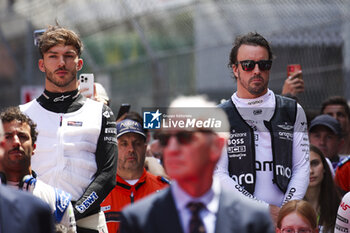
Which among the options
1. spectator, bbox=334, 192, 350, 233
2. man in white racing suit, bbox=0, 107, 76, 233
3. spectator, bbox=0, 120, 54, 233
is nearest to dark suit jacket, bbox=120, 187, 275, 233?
spectator, bbox=0, 120, 54, 233

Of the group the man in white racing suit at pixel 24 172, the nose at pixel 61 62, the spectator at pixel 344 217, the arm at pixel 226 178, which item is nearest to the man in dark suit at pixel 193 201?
the man in white racing suit at pixel 24 172

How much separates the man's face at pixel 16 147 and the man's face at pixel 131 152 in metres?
2.34

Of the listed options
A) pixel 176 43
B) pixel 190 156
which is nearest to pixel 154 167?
pixel 190 156

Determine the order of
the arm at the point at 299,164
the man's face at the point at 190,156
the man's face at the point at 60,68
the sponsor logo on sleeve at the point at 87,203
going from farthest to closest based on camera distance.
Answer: the man's face at the point at 60,68 < the arm at the point at 299,164 < the sponsor logo on sleeve at the point at 87,203 < the man's face at the point at 190,156

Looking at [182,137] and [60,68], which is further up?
[60,68]

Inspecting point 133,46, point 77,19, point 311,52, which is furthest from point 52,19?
point 311,52

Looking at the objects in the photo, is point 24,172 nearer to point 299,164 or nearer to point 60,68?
point 60,68

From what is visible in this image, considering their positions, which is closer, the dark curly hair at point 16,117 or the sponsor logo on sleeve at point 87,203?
the dark curly hair at point 16,117

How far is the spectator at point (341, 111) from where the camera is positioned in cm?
889

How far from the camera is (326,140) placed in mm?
8570

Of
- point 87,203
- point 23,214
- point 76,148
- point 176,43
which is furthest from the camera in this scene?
point 176,43

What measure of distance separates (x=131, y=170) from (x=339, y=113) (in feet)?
8.51

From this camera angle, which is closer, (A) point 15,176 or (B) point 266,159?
(A) point 15,176

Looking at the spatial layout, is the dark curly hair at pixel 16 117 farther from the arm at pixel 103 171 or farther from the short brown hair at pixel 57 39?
the short brown hair at pixel 57 39
